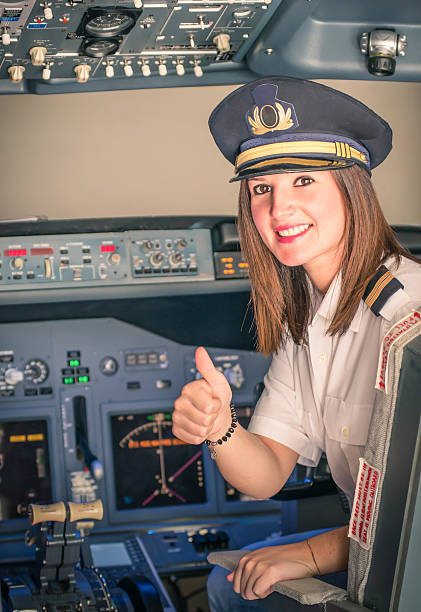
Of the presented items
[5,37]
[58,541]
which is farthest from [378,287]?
[5,37]

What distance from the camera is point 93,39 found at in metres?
2.02

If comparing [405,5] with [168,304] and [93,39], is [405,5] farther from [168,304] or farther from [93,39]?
[168,304]

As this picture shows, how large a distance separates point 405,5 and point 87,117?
1.41 m

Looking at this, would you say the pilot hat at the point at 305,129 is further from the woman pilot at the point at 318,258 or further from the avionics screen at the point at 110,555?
the avionics screen at the point at 110,555

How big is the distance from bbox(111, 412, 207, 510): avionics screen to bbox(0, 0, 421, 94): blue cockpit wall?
3.69 feet

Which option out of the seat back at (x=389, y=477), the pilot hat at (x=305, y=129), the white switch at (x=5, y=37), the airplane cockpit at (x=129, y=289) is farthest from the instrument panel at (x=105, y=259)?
the seat back at (x=389, y=477)

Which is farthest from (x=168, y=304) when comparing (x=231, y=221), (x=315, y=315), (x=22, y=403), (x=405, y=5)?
(x=405, y=5)

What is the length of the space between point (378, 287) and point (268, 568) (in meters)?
0.59

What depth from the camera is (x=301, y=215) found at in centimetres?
152

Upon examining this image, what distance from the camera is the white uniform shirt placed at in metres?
1.49

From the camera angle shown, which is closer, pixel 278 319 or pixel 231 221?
pixel 278 319

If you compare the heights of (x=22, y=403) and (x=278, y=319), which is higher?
(x=278, y=319)

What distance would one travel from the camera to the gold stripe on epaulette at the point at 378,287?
56.4 inches

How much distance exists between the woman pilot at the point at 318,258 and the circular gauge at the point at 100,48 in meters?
0.60
